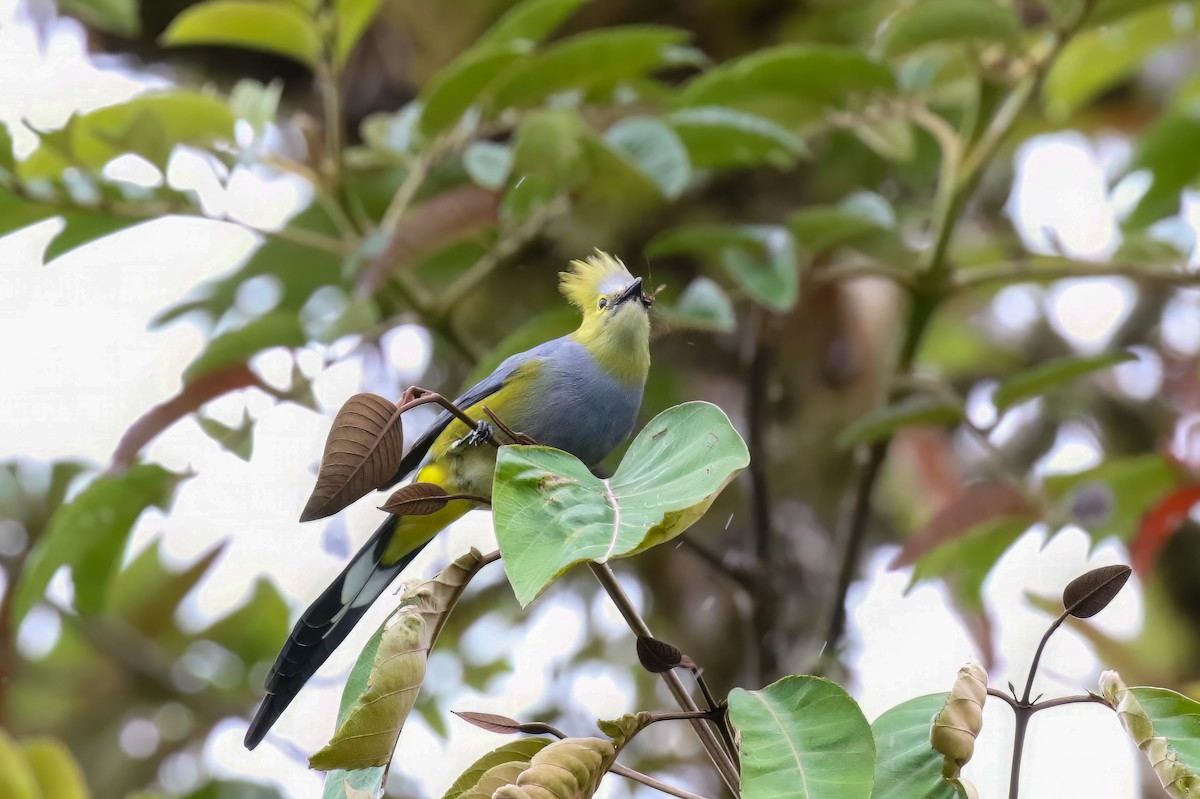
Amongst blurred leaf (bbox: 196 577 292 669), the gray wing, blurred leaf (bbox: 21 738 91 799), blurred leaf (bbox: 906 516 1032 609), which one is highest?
the gray wing

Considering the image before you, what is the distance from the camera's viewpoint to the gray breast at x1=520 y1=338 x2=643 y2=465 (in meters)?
1.81

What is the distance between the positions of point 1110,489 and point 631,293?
1.20 metres

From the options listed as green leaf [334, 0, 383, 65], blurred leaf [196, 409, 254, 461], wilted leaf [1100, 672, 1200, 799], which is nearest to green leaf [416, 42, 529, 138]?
green leaf [334, 0, 383, 65]

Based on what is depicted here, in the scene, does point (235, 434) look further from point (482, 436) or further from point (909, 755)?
point (909, 755)

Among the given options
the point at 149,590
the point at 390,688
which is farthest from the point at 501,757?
the point at 149,590

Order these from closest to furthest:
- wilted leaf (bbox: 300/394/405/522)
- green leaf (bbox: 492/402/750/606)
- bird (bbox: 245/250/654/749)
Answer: green leaf (bbox: 492/402/750/606)
wilted leaf (bbox: 300/394/405/522)
bird (bbox: 245/250/654/749)

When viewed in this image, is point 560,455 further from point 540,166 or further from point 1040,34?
point 1040,34

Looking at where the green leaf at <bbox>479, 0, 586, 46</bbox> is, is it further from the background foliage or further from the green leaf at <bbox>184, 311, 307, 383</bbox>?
the green leaf at <bbox>184, 311, 307, 383</bbox>

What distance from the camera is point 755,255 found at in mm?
2309

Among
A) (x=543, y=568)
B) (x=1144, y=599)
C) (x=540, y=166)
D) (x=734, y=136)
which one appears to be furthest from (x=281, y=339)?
(x=1144, y=599)

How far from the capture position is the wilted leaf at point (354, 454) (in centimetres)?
106

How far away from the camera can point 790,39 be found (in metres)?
3.30

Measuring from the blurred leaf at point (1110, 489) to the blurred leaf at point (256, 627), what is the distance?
84.1 inches

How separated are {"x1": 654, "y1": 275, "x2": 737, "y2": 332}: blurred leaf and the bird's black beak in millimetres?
193
